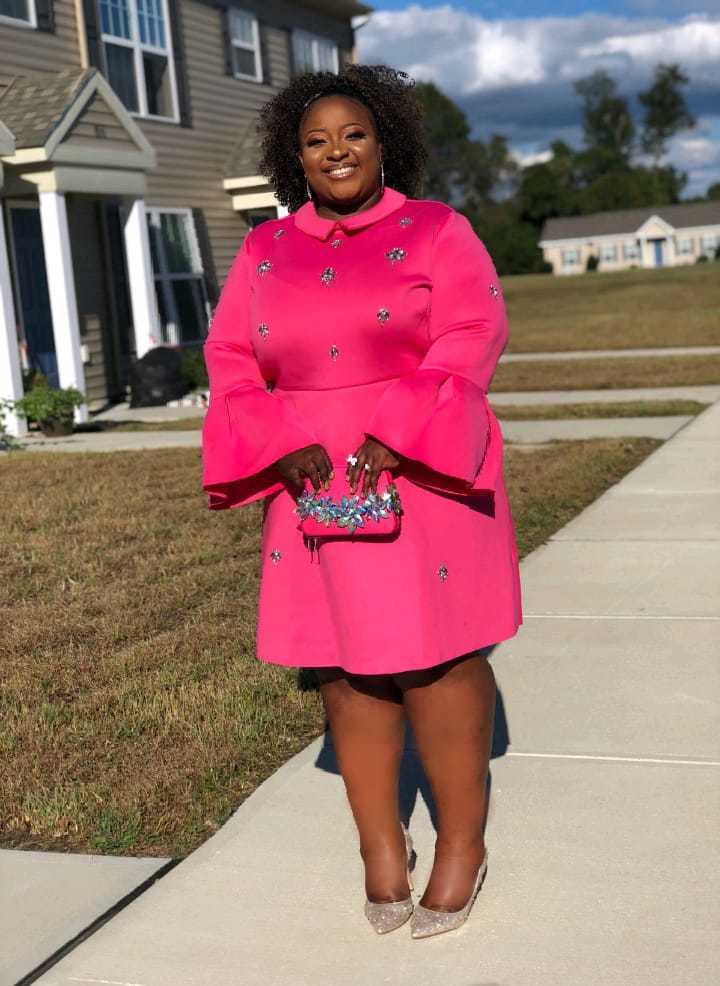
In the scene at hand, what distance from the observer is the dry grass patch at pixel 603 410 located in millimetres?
12680

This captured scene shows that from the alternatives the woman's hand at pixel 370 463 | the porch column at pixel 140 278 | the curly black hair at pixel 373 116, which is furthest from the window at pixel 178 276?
the woman's hand at pixel 370 463

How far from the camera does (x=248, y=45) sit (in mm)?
20000

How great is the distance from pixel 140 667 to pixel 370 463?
2.56 metres

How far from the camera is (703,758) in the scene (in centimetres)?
400

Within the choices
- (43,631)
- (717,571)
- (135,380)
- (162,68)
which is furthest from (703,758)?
(162,68)

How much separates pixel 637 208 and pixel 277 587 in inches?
4149

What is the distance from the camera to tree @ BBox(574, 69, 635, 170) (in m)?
120

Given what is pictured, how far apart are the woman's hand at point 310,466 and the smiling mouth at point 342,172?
1.99 feet

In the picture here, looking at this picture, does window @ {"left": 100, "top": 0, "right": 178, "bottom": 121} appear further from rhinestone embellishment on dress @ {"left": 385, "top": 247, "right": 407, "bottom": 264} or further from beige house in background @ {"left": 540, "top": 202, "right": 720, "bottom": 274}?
beige house in background @ {"left": 540, "top": 202, "right": 720, "bottom": 274}

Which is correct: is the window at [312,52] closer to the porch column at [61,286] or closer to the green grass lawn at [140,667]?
the porch column at [61,286]

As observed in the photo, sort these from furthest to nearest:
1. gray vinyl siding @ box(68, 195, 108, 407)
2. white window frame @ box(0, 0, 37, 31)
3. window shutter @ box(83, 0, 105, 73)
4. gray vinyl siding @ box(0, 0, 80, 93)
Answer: gray vinyl siding @ box(68, 195, 108, 407), window shutter @ box(83, 0, 105, 73), white window frame @ box(0, 0, 37, 31), gray vinyl siding @ box(0, 0, 80, 93)

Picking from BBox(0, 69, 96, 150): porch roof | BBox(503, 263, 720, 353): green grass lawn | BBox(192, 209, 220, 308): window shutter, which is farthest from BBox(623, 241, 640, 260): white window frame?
BBox(0, 69, 96, 150): porch roof

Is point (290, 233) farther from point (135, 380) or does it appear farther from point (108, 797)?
point (135, 380)

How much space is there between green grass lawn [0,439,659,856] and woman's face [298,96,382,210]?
173cm
